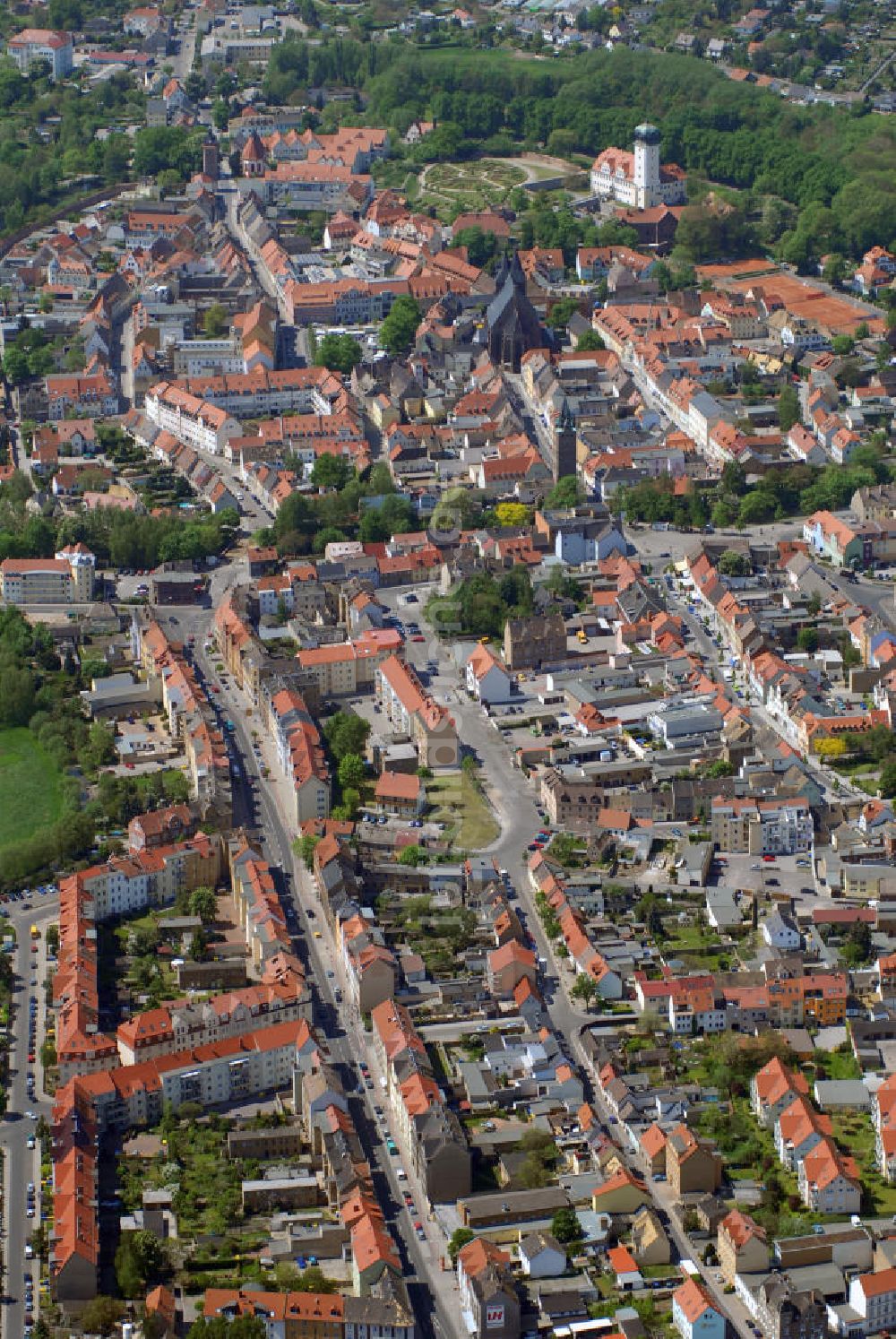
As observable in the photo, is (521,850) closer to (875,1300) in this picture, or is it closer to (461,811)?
(461,811)

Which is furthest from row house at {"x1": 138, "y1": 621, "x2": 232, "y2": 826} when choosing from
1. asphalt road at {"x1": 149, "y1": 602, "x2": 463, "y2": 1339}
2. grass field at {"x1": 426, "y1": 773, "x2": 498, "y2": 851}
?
grass field at {"x1": 426, "y1": 773, "x2": 498, "y2": 851}

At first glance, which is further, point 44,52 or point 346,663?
point 44,52

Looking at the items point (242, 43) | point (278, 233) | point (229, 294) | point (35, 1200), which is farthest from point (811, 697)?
point (242, 43)

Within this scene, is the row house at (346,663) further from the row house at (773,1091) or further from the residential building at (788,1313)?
the residential building at (788,1313)

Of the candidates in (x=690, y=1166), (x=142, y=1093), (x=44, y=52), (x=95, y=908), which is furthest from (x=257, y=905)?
(x=44, y=52)

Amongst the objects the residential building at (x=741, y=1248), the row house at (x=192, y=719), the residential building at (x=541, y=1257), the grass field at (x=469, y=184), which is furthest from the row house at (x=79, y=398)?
the residential building at (x=741, y=1248)

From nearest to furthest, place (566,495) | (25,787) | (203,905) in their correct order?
(203,905), (25,787), (566,495)
